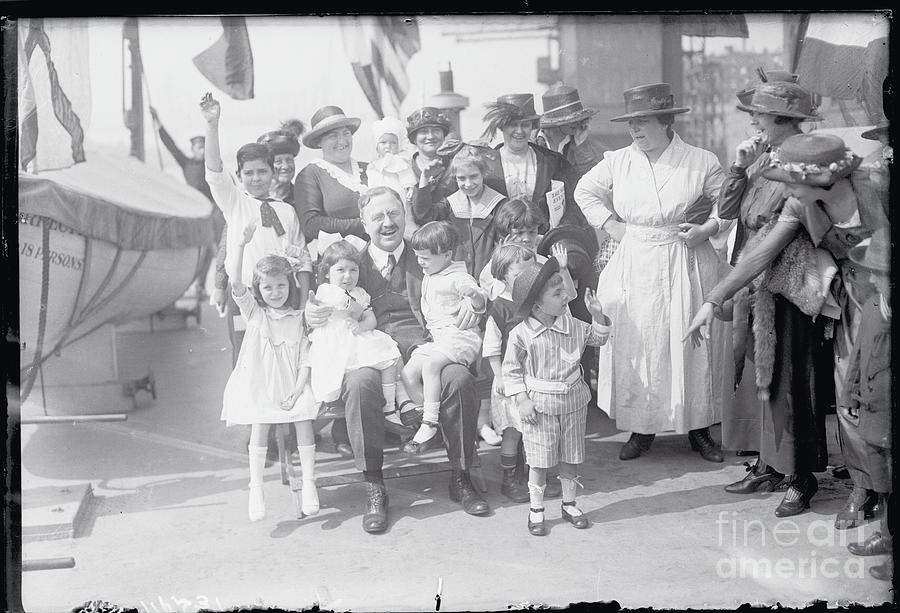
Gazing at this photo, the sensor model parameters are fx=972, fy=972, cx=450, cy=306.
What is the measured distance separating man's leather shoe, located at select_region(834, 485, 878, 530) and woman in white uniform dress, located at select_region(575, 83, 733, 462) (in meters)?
0.79

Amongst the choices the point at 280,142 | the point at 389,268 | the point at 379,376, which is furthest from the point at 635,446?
the point at 280,142

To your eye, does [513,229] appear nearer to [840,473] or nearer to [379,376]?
[379,376]

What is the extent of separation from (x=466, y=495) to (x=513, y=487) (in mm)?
257

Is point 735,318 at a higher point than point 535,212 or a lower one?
lower

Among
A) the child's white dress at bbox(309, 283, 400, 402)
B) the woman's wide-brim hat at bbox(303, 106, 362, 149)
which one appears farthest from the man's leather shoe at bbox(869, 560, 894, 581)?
the woman's wide-brim hat at bbox(303, 106, 362, 149)

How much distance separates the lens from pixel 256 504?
4.83m

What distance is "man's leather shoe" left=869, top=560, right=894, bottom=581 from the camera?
457 centimetres

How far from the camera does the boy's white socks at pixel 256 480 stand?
15.8 ft

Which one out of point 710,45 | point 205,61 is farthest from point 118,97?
point 710,45

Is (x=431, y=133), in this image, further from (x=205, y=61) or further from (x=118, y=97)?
(x=118, y=97)

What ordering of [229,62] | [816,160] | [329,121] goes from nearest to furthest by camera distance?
1. [816,160]
2. [229,62]
3. [329,121]

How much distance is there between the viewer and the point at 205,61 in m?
4.68

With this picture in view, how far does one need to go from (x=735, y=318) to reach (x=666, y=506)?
40.2 inches

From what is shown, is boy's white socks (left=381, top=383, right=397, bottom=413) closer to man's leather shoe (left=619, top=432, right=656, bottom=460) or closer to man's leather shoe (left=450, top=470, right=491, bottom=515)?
man's leather shoe (left=450, top=470, right=491, bottom=515)
